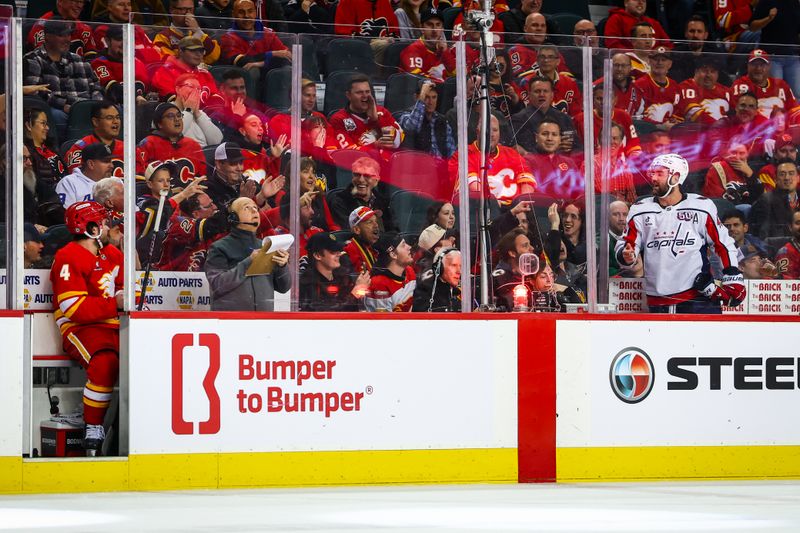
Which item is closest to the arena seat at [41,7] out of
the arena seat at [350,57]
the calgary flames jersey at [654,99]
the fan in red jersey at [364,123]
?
the arena seat at [350,57]

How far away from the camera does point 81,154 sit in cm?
681

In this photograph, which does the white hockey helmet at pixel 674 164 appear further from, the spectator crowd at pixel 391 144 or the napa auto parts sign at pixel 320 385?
the napa auto parts sign at pixel 320 385

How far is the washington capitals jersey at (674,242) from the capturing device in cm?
755

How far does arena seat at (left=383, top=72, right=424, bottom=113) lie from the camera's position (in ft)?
23.6

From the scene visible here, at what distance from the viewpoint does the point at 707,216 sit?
24.9 feet

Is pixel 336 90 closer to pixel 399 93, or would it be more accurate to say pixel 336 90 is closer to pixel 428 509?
pixel 399 93

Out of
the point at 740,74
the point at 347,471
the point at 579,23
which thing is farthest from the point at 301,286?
the point at 579,23

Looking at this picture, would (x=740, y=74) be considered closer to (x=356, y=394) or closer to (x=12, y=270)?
(x=356, y=394)

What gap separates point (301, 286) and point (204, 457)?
1.04m

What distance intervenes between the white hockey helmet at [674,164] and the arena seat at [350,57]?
1.75 metres

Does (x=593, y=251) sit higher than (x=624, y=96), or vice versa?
(x=624, y=96)

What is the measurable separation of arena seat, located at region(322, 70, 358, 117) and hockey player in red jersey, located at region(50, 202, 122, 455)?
1.33 metres

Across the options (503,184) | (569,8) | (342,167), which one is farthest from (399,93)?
(569,8)

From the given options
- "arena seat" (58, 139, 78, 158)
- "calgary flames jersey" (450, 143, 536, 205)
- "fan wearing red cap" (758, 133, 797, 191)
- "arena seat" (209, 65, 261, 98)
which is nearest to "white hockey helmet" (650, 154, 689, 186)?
"fan wearing red cap" (758, 133, 797, 191)
